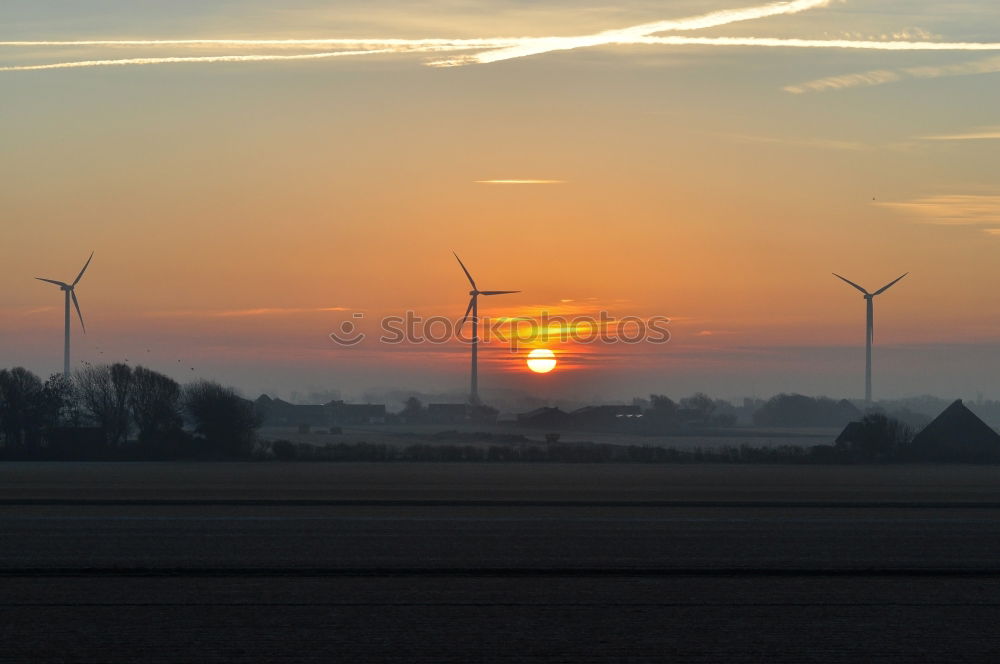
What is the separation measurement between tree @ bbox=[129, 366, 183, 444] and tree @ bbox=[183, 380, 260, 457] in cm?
191

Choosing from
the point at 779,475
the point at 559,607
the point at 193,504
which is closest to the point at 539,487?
the point at 193,504

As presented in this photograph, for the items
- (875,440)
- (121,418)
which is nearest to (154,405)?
(121,418)

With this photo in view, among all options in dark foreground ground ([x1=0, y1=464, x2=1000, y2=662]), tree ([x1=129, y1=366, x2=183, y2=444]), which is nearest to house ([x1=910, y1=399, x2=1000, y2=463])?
dark foreground ground ([x1=0, y1=464, x2=1000, y2=662])

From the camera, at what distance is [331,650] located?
1742 cm

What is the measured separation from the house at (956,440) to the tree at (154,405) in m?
66.2

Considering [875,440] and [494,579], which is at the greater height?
[875,440]

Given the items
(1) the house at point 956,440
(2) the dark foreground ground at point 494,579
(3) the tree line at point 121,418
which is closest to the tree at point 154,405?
(3) the tree line at point 121,418

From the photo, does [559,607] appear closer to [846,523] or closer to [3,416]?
[846,523]

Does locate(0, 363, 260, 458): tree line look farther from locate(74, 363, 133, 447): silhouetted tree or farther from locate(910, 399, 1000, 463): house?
locate(910, 399, 1000, 463): house

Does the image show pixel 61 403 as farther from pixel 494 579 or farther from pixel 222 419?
pixel 494 579

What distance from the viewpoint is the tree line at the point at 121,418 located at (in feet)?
324

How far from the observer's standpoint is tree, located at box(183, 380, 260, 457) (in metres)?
101

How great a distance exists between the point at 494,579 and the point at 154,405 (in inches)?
3553

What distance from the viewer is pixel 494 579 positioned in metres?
24.2
